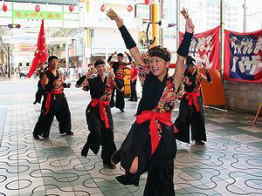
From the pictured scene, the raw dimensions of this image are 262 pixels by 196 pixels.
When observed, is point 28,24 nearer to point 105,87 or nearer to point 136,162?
point 105,87

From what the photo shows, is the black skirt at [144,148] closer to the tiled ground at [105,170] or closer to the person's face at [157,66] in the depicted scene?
the person's face at [157,66]

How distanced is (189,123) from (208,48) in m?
4.69

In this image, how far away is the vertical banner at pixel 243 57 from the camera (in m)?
7.67

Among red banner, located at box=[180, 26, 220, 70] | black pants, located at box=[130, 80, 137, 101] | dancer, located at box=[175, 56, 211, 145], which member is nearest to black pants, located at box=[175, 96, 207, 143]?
dancer, located at box=[175, 56, 211, 145]

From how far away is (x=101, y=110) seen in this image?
4.10 m

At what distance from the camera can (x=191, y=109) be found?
531cm

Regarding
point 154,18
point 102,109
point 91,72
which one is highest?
point 154,18

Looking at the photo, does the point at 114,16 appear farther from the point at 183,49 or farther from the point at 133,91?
the point at 133,91

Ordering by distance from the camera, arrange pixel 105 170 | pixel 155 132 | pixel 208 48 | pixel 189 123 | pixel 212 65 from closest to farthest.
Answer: pixel 155 132 → pixel 105 170 → pixel 189 123 → pixel 212 65 → pixel 208 48

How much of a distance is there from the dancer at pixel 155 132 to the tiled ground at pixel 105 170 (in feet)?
3.27

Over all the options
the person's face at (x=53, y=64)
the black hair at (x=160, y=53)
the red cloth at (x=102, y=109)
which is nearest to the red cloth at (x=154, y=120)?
the black hair at (x=160, y=53)

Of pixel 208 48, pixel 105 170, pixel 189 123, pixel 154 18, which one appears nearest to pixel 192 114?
pixel 189 123

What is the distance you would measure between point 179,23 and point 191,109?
7.40 m

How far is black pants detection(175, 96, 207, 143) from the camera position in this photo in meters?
5.23
